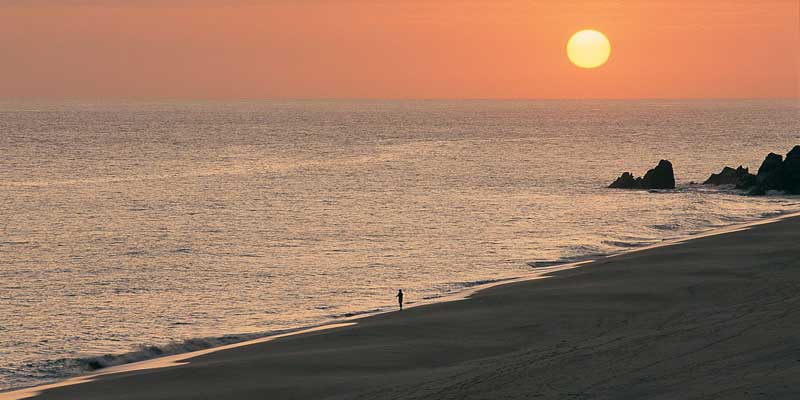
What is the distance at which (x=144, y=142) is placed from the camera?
631 feet

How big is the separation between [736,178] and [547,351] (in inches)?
2705

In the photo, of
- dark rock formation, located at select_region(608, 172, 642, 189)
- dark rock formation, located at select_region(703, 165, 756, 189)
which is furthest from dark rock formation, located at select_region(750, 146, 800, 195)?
dark rock formation, located at select_region(608, 172, 642, 189)

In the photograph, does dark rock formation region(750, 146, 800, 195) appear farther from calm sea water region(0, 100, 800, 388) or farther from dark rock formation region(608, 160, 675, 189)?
dark rock formation region(608, 160, 675, 189)

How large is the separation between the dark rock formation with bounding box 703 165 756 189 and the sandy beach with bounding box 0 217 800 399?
4810cm

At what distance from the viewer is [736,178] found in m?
91.6

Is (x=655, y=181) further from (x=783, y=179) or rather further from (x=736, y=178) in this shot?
(x=783, y=179)

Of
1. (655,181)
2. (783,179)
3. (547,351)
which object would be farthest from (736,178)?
(547,351)

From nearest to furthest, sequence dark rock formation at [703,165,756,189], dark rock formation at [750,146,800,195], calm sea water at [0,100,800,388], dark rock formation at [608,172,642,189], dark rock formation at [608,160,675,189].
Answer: calm sea water at [0,100,800,388]
dark rock formation at [750,146,800,195]
dark rock formation at [703,165,756,189]
dark rock formation at [608,160,675,189]
dark rock formation at [608,172,642,189]

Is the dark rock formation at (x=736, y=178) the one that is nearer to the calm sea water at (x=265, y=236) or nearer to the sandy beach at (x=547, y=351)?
the calm sea water at (x=265, y=236)

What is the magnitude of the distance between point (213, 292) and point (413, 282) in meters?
9.32

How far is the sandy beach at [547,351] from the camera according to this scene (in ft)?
81.0

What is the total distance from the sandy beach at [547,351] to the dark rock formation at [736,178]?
4810 centimetres

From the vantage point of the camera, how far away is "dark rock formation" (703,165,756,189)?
86.9 m

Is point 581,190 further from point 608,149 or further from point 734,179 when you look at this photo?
point 608,149
